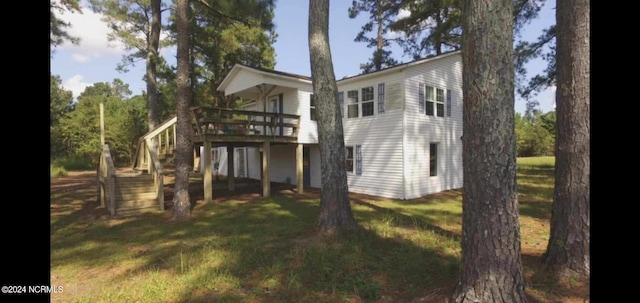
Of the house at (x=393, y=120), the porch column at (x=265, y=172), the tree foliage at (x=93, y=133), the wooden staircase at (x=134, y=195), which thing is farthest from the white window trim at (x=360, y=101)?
the tree foliage at (x=93, y=133)

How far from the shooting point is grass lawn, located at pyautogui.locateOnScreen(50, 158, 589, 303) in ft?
13.7

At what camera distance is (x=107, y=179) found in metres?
9.40

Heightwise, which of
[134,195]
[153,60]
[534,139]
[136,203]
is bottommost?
[136,203]

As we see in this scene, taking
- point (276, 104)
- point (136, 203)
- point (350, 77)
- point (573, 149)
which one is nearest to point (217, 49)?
point (276, 104)

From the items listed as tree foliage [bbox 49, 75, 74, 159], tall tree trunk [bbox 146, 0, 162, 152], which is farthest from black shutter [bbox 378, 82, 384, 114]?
tree foliage [bbox 49, 75, 74, 159]

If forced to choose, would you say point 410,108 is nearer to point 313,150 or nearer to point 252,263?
point 313,150

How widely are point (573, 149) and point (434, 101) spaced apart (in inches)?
367

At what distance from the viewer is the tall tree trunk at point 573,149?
4.08m

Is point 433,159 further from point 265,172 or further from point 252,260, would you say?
point 252,260

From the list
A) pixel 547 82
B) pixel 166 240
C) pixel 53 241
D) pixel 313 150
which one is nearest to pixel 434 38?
pixel 547 82

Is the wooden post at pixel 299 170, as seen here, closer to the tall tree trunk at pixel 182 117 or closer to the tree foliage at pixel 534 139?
the tall tree trunk at pixel 182 117

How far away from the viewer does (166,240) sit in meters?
6.79

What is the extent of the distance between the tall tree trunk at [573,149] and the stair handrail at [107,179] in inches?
392
